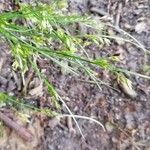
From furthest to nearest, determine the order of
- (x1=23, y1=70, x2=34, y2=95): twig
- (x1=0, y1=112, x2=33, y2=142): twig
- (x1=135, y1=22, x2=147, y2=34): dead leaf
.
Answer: (x1=135, y1=22, x2=147, y2=34): dead leaf
(x1=23, y1=70, x2=34, y2=95): twig
(x1=0, y1=112, x2=33, y2=142): twig

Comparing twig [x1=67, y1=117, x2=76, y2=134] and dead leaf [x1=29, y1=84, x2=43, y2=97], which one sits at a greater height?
dead leaf [x1=29, y1=84, x2=43, y2=97]

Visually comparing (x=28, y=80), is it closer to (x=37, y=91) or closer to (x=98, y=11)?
(x=37, y=91)

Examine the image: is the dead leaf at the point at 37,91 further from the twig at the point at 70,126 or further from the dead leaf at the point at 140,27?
the dead leaf at the point at 140,27

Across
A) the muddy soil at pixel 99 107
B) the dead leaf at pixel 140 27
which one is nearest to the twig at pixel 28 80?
the muddy soil at pixel 99 107

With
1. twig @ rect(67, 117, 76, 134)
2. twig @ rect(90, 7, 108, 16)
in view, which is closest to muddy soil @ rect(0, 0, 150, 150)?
twig @ rect(67, 117, 76, 134)

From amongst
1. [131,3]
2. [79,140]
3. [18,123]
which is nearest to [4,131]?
[18,123]

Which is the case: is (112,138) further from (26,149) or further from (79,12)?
(79,12)

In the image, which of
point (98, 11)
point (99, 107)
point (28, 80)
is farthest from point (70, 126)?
point (98, 11)

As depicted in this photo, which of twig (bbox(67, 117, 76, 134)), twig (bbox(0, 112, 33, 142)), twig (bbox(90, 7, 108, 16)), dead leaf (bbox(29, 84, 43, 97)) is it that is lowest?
twig (bbox(67, 117, 76, 134))

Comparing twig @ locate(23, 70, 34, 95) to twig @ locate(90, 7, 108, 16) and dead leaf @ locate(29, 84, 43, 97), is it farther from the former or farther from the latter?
twig @ locate(90, 7, 108, 16)
